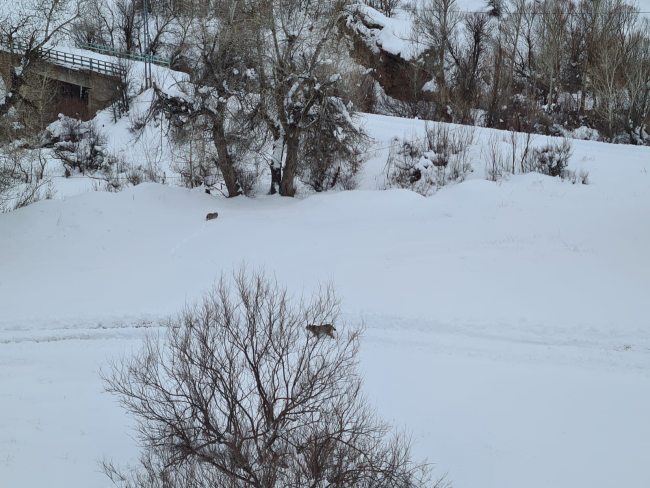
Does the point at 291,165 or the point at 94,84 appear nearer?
the point at 291,165

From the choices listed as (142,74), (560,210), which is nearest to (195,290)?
(560,210)

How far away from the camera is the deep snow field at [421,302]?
10344 mm

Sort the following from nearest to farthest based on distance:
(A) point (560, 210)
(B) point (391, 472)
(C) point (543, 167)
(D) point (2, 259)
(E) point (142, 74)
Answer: (B) point (391, 472)
(D) point (2, 259)
(A) point (560, 210)
(C) point (543, 167)
(E) point (142, 74)

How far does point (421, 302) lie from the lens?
15258 millimetres

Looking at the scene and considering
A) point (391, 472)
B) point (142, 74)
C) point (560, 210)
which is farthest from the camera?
point (142, 74)

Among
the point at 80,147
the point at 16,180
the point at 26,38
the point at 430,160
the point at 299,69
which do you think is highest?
the point at 26,38

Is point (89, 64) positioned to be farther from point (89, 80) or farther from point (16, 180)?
point (16, 180)

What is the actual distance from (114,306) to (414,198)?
37.7 ft

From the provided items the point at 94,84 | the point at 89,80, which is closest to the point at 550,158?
the point at 94,84

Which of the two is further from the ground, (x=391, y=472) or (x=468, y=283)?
(x=468, y=283)

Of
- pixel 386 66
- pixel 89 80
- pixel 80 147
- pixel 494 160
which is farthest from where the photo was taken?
pixel 89 80

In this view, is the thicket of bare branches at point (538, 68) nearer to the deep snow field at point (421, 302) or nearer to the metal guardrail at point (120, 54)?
the deep snow field at point (421, 302)

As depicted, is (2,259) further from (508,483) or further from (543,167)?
(543,167)

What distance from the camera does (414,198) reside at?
72.2 feet
